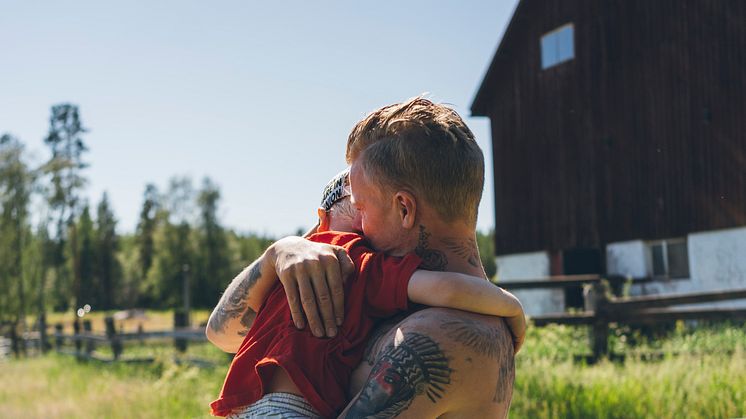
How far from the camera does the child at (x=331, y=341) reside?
1.83 meters

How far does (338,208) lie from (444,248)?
1.52ft

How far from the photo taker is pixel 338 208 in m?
2.39

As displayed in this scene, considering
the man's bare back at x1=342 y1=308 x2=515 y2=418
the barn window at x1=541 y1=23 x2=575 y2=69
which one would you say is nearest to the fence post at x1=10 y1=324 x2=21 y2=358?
the barn window at x1=541 y1=23 x2=575 y2=69

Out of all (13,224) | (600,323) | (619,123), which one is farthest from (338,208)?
(13,224)

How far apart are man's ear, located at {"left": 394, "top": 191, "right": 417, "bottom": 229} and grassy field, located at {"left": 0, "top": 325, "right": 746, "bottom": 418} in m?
5.79

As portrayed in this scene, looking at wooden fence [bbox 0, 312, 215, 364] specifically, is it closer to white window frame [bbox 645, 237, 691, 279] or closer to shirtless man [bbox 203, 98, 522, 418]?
white window frame [bbox 645, 237, 691, 279]

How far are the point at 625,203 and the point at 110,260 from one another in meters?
67.1

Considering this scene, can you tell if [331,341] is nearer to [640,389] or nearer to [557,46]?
[640,389]

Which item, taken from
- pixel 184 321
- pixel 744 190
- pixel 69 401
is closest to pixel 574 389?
pixel 69 401

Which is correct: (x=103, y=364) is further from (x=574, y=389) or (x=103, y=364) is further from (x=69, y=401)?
(x=574, y=389)

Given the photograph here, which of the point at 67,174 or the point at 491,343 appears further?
the point at 67,174

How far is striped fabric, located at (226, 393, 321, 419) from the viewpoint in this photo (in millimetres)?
1807

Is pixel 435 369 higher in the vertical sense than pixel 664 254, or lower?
higher

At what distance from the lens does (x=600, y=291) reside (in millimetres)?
11859
